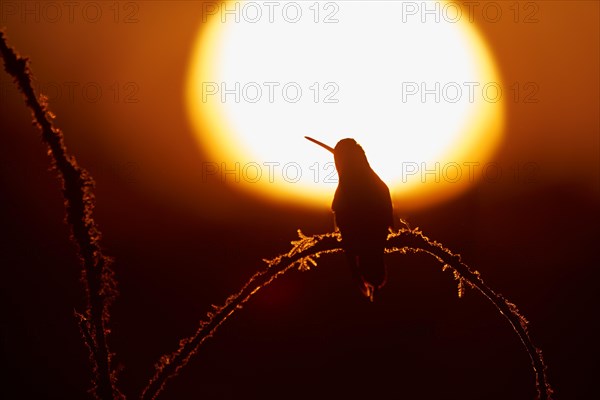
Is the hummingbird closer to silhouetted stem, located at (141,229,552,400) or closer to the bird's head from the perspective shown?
the bird's head

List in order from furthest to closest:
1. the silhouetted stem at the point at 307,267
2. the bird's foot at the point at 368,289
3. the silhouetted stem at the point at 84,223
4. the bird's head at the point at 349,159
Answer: the bird's head at the point at 349,159 < the bird's foot at the point at 368,289 < the silhouetted stem at the point at 307,267 < the silhouetted stem at the point at 84,223

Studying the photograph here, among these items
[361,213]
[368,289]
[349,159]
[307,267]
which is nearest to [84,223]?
[307,267]

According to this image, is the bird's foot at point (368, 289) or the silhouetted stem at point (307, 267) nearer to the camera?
the silhouetted stem at point (307, 267)

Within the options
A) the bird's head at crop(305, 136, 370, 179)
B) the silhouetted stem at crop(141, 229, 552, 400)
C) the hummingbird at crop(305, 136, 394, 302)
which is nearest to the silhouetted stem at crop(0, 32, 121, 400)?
the silhouetted stem at crop(141, 229, 552, 400)

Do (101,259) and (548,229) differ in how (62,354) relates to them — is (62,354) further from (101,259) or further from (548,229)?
(548,229)

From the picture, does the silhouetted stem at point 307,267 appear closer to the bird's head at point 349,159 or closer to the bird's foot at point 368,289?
the bird's foot at point 368,289

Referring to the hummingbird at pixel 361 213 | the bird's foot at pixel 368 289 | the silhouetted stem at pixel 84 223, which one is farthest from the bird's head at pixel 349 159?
the silhouetted stem at pixel 84 223
